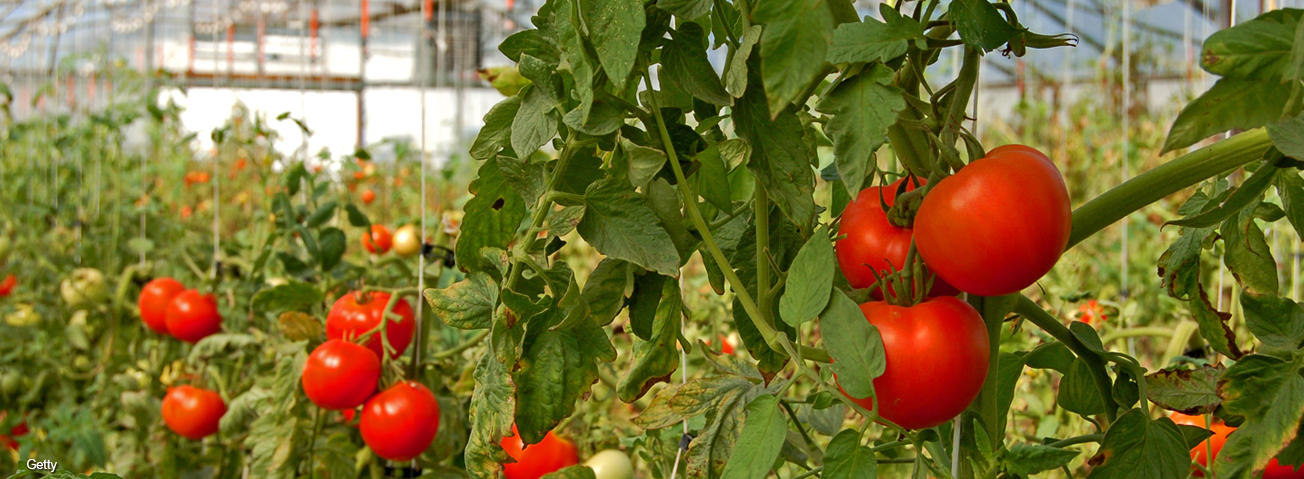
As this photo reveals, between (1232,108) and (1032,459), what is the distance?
0.56 ft

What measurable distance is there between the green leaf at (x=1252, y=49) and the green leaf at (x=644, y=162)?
0.19 meters

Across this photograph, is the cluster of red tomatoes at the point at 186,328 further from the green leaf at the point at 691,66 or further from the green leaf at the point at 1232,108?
the green leaf at the point at 1232,108

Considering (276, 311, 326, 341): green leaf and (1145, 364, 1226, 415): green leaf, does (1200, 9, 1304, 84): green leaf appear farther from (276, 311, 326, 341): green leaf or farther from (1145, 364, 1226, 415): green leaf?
(276, 311, 326, 341): green leaf

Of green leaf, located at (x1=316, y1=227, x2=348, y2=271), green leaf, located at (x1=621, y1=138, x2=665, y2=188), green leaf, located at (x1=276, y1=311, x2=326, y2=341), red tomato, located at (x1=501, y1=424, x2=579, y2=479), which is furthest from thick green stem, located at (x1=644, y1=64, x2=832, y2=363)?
green leaf, located at (x1=316, y1=227, x2=348, y2=271)

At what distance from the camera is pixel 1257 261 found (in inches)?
18.6

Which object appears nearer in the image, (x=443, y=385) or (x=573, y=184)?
(x=573, y=184)

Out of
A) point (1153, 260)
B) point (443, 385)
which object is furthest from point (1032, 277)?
point (1153, 260)

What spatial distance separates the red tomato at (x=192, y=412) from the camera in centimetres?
111

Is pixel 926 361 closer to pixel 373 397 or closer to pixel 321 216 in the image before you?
pixel 373 397

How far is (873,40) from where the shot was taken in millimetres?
305

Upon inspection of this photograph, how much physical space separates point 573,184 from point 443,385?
637mm

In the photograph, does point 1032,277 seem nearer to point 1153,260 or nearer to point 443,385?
point 443,385

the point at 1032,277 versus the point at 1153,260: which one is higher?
the point at 1032,277

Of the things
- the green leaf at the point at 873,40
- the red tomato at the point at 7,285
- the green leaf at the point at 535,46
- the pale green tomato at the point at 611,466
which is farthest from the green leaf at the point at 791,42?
the red tomato at the point at 7,285
